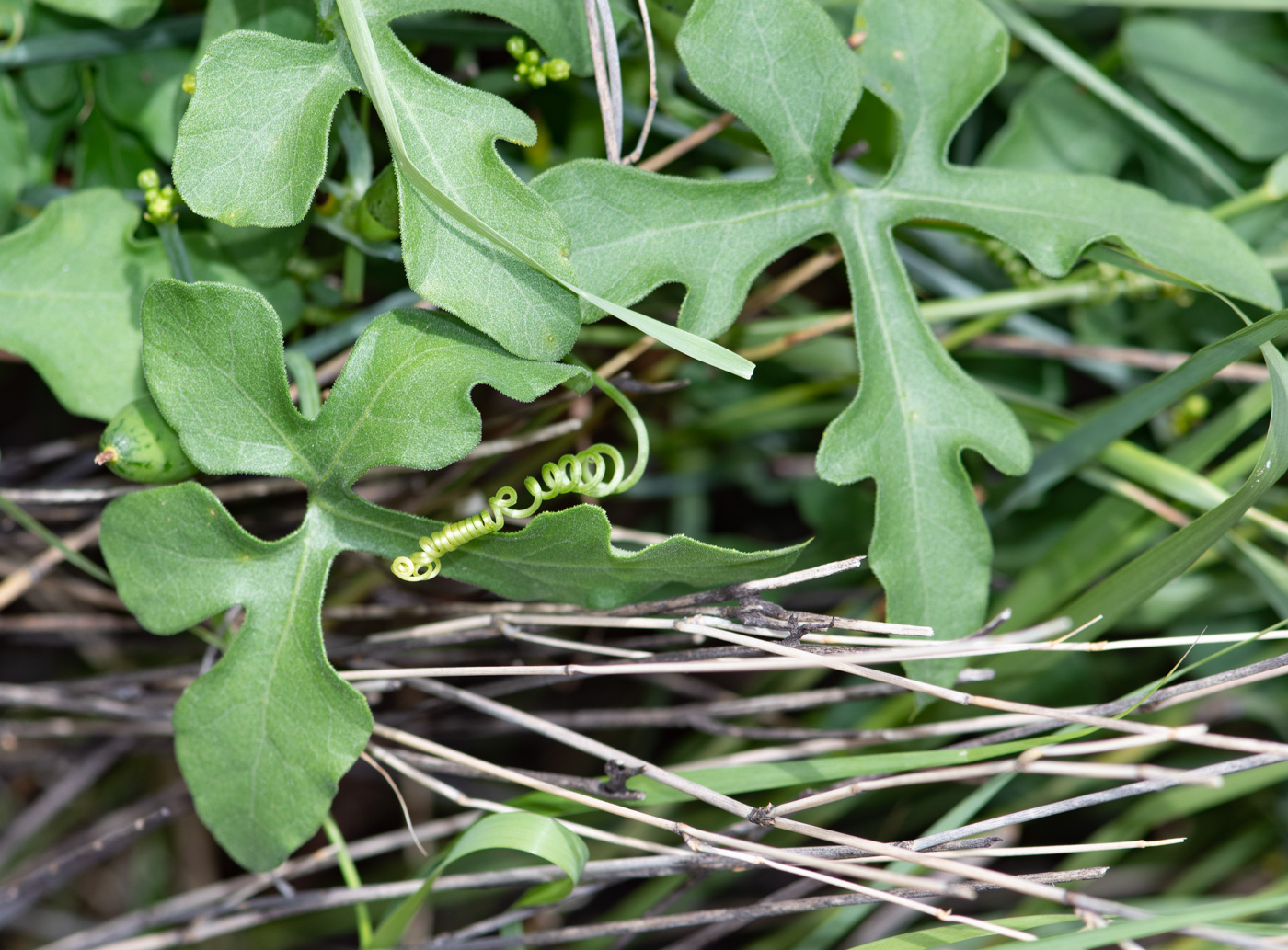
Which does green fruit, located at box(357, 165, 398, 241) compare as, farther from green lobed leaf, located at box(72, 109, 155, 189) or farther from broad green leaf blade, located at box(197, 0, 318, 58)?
green lobed leaf, located at box(72, 109, 155, 189)

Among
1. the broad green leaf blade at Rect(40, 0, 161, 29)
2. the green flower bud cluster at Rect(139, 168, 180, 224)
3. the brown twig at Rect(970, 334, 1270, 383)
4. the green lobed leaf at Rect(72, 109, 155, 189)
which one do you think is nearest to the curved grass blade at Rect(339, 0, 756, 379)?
the green flower bud cluster at Rect(139, 168, 180, 224)

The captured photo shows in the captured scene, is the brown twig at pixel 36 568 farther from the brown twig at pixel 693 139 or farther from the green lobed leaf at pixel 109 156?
the brown twig at pixel 693 139

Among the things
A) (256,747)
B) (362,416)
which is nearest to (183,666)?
(256,747)

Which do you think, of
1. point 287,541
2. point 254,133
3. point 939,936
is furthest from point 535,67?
point 939,936

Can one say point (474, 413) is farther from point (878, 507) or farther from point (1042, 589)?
point (1042, 589)

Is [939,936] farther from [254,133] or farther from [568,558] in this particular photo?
[254,133]
